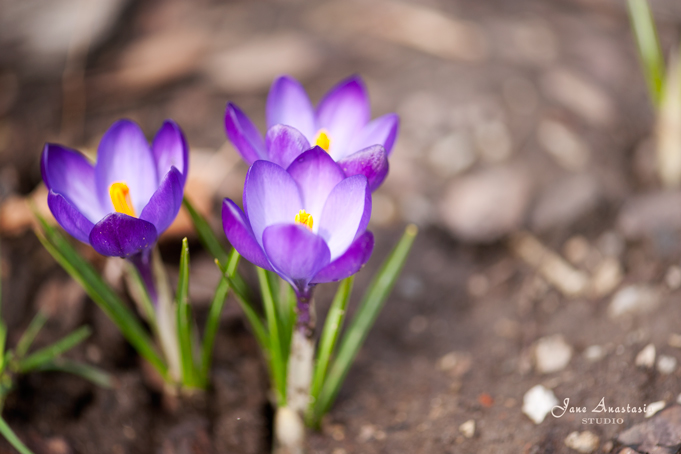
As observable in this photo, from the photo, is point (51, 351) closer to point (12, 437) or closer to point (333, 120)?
point (12, 437)

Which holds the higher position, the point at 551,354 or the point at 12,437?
the point at 12,437

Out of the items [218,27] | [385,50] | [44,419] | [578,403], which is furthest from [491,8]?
[44,419]

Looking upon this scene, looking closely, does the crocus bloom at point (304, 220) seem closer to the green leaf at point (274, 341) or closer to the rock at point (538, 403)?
the green leaf at point (274, 341)

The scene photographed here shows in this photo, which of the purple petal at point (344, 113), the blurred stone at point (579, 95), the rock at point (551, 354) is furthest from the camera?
the blurred stone at point (579, 95)

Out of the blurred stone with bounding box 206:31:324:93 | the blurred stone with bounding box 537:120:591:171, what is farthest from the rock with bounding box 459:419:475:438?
the blurred stone with bounding box 206:31:324:93

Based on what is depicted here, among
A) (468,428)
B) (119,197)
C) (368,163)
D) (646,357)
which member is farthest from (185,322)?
(646,357)

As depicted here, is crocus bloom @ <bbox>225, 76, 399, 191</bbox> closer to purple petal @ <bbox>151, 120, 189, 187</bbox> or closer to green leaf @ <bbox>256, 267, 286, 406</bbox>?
purple petal @ <bbox>151, 120, 189, 187</bbox>

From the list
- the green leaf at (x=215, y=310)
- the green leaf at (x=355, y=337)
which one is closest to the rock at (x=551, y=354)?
the green leaf at (x=355, y=337)
